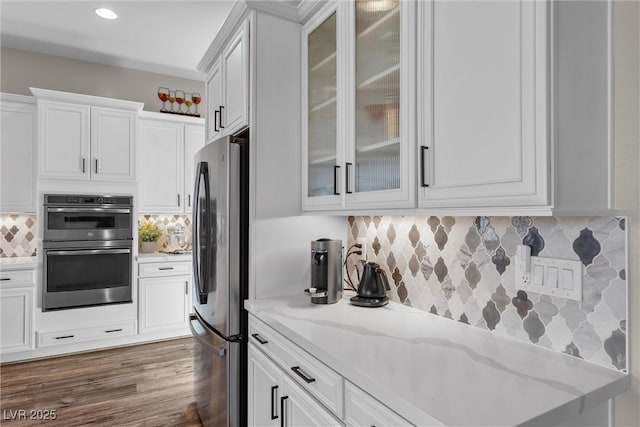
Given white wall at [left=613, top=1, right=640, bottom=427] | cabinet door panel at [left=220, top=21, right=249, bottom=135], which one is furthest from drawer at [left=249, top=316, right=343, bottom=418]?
cabinet door panel at [left=220, top=21, right=249, bottom=135]

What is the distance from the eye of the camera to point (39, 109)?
3494 mm

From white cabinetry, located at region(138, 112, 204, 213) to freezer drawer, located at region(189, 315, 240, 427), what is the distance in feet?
6.95

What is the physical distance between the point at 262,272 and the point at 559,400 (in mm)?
1376

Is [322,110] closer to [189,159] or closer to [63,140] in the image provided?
[189,159]

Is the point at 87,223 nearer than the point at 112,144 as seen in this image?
Yes

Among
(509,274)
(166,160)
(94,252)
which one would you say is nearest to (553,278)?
(509,274)

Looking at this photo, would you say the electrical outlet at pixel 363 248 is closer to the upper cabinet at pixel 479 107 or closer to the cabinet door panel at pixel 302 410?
the upper cabinet at pixel 479 107

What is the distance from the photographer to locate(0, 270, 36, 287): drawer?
3330 millimetres

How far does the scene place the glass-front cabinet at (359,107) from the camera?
1354mm

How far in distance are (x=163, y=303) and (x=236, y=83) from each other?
273 centimetres

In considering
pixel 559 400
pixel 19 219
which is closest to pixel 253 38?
pixel 559 400

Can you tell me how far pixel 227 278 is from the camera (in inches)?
76.9

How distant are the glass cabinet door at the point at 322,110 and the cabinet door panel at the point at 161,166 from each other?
2.66 meters

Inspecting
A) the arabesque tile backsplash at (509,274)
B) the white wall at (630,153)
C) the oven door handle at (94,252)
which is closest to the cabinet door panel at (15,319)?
the oven door handle at (94,252)
